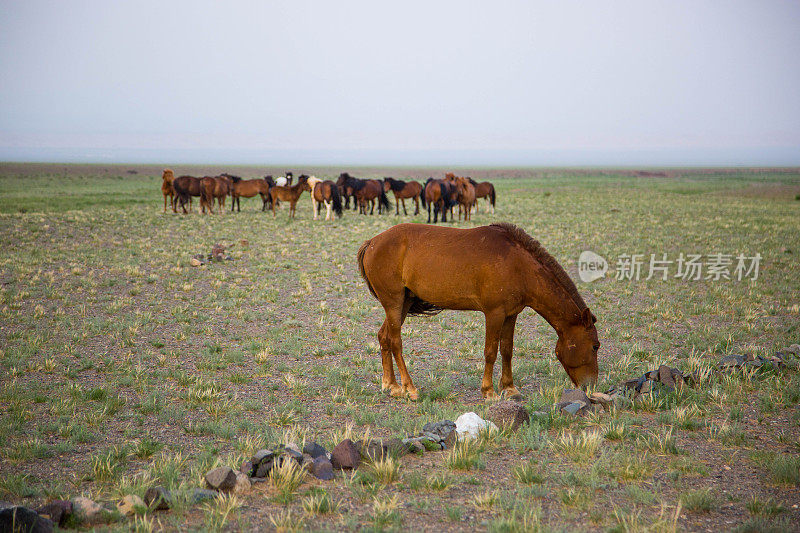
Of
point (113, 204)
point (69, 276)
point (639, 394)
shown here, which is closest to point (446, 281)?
point (639, 394)

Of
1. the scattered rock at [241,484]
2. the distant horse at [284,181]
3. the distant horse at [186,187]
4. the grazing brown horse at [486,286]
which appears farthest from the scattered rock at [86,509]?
the distant horse at [284,181]

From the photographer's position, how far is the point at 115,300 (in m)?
12.6

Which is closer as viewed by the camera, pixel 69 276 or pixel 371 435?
pixel 371 435

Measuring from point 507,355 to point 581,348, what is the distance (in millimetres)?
958

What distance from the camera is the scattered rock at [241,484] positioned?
448 centimetres

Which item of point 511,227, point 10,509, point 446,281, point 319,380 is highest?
point 511,227

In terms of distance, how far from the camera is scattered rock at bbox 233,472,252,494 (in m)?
4.48

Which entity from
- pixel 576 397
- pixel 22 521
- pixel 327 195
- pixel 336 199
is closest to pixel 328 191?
pixel 327 195

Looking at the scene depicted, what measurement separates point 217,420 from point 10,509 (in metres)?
2.92

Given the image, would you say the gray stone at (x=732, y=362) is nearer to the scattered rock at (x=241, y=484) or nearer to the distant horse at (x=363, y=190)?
the scattered rock at (x=241, y=484)

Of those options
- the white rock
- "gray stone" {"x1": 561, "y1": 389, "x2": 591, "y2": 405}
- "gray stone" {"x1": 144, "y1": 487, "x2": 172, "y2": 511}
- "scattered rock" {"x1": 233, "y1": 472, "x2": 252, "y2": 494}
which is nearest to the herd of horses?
"gray stone" {"x1": 561, "y1": 389, "x2": 591, "y2": 405}

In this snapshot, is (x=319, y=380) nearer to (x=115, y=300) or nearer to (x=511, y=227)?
(x=511, y=227)

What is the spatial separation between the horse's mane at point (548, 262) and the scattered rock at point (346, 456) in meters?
3.23

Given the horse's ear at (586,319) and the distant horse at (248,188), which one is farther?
the distant horse at (248,188)
